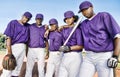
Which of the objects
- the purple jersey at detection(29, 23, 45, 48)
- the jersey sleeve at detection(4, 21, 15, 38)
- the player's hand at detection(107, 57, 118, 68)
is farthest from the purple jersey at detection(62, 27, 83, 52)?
the purple jersey at detection(29, 23, 45, 48)

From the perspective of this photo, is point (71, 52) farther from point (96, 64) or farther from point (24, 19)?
point (24, 19)

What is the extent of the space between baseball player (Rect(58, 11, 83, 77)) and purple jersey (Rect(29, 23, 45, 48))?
96.6 inches

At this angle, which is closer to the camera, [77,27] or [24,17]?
[77,27]

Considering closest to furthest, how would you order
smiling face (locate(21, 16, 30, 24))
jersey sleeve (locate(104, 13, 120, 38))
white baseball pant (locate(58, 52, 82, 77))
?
jersey sleeve (locate(104, 13, 120, 38)) < white baseball pant (locate(58, 52, 82, 77)) < smiling face (locate(21, 16, 30, 24))

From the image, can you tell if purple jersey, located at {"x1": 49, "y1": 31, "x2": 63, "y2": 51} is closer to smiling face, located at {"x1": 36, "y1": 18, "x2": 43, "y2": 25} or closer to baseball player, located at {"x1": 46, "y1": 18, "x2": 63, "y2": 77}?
baseball player, located at {"x1": 46, "y1": 18, "x2": 63, "y2": 77}

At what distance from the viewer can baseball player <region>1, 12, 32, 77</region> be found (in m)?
8.45

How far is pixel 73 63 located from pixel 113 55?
1611 millimetres

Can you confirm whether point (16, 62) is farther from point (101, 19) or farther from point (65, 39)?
point (101, 19)

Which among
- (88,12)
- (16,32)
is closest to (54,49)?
(16,32)

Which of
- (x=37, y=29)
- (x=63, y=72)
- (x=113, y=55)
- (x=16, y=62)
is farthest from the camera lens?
(x=37, y=29)

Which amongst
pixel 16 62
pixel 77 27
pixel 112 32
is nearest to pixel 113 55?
pixel 112 32

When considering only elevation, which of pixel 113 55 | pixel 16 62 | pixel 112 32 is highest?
pixel 112 32

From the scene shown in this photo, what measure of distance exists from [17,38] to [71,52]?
2.33 metres

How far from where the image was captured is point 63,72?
6594 millimetres
